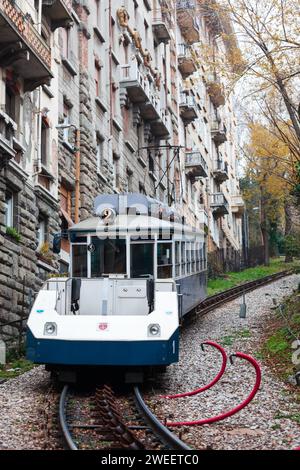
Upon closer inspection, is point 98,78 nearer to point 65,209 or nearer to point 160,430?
point 65,209

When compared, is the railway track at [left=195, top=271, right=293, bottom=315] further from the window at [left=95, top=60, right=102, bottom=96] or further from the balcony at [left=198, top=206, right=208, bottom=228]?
the window at [left=95, top=60, right=102, bottom=96]

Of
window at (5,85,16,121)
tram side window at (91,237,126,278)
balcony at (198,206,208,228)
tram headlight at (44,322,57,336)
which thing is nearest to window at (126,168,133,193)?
window at (5,85,16,121)

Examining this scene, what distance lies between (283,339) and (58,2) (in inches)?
481

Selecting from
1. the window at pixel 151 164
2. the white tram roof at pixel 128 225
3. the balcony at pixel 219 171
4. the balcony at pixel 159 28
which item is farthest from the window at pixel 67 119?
the balcony at pixel 219 171

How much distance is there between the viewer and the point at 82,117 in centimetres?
2402

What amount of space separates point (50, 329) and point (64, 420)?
91.6 inches

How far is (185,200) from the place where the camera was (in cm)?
4291

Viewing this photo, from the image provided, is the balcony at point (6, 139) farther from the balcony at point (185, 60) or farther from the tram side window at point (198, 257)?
the balcony at point (185, 60)

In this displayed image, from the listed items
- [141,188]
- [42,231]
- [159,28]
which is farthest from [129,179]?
[42,231]

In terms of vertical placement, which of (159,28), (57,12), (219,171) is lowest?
(57,12)

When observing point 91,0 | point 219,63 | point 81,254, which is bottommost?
point 81,254

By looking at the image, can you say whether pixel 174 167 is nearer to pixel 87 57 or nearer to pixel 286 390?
pixel 87 57

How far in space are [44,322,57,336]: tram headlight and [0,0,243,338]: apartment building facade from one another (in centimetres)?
355

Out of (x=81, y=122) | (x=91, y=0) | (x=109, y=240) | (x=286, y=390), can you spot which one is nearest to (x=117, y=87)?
(x=91, y=0)
